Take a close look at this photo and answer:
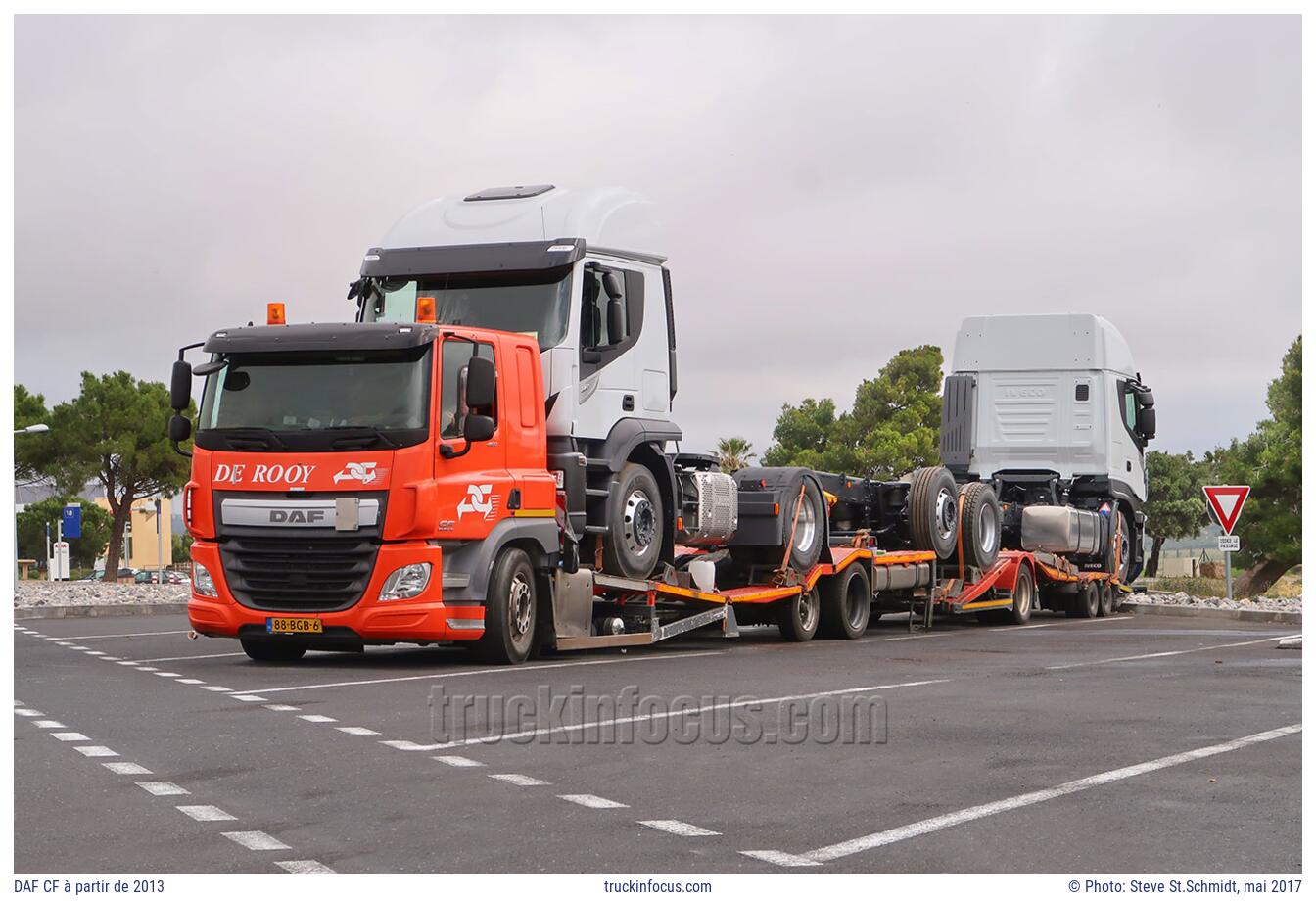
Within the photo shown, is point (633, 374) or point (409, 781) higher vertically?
point (633, 374)

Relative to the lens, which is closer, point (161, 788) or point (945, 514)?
point (161, 788)

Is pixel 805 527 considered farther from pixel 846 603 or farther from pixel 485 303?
pixel 485 303

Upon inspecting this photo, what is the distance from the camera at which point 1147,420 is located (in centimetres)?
2708

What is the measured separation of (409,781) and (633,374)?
8.66 metres

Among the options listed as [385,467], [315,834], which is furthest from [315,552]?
[315,834]

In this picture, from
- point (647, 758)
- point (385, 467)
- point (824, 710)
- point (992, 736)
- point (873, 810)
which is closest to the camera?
point (873, 810)

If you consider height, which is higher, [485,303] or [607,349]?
[485,303]

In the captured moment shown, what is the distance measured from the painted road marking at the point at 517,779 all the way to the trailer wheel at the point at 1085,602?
19.0m

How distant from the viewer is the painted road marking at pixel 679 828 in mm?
6965

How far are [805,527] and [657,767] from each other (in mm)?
10448

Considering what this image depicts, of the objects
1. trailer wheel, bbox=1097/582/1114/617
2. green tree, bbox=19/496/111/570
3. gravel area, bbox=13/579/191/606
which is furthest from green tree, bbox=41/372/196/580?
trailer wheel, bbox=1097/582/1114/617

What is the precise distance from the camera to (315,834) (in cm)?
698

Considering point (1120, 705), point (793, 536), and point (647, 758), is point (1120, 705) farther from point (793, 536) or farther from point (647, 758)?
point (793, 536)

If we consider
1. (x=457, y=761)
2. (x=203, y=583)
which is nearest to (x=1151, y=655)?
(x=203, y=583)
